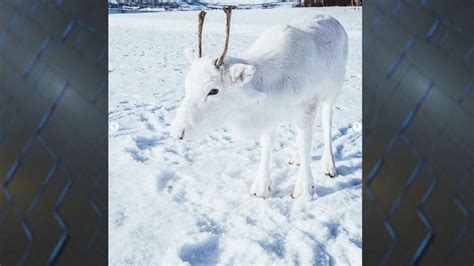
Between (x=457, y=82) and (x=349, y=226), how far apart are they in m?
0.57

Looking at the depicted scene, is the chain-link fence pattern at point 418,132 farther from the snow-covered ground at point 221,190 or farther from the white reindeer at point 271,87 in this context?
the white reindeer at point 271,87

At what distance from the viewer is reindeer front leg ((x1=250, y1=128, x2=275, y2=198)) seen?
149 cm

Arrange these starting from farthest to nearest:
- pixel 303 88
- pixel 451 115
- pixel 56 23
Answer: pixel 303 88 < pixel 56 23 < pixel 451 115

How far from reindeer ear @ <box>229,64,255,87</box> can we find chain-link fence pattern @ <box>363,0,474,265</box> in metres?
0.39

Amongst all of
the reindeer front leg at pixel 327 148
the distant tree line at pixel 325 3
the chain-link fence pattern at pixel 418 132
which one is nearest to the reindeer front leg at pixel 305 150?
the reindeer front leg at pixel 327 148

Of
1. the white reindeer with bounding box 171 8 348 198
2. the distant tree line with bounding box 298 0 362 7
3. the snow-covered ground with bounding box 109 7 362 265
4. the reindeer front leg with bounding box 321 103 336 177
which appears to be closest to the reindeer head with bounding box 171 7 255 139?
the white reindeer with bounding box 171 8 348 198

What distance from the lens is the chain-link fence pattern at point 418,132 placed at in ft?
2.51

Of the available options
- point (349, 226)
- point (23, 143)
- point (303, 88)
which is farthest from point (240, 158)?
point (23, 143)

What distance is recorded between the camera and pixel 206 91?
117cm

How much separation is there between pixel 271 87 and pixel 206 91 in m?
0.22

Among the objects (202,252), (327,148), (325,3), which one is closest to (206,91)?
(202,252)

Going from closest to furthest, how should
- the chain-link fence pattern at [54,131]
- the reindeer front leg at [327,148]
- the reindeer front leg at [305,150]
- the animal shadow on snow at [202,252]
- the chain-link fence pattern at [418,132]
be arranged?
the chain-link fence pattern at [418,132] < the chain-link fence pattern at [54,131] < the animal shadow on snow at [202,252] < the reindeer front leg at [305,150] < the reindeer front leg at [327,148]

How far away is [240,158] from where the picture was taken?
1711mm

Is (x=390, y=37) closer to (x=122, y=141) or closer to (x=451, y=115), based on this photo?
(x=451, y=115)
